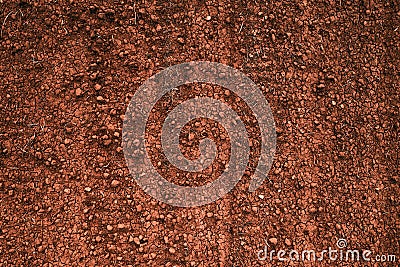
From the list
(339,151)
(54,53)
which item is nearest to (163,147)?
(54,53)

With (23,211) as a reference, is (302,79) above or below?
above

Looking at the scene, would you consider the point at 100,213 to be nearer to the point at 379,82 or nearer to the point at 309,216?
the point at 309,216

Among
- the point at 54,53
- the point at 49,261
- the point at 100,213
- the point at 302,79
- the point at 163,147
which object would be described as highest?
the point at 54,53

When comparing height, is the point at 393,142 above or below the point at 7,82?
below

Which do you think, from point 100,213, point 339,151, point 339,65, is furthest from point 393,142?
point 100,213

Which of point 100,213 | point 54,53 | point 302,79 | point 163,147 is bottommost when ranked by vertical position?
point 100,213

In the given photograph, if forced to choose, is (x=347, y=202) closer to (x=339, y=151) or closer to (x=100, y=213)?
(x=339, y=151)
